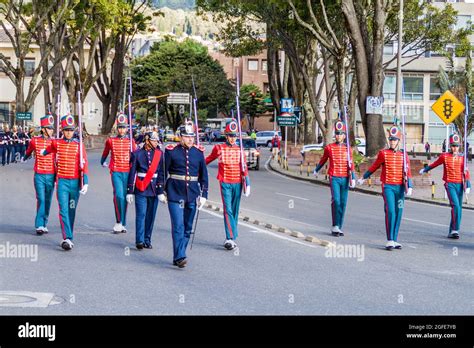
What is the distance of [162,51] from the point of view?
113688mm

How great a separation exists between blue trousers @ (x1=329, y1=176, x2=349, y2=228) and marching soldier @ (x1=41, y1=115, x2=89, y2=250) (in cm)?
480

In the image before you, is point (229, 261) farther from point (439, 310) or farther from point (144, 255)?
point (439, 310)

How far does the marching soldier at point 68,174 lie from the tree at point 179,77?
304 ft

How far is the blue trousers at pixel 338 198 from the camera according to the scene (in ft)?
60.0

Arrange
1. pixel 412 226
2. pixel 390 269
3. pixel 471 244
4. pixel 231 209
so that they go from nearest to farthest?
1. pixel 390 269
2. pixel 231 209
3. pixel 471 244
4. pixel 412 226

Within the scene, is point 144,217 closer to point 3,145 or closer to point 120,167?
point 120,167

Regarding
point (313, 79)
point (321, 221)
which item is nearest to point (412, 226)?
point (321, 221)

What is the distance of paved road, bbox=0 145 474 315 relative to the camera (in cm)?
1070

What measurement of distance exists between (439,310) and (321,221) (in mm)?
10872

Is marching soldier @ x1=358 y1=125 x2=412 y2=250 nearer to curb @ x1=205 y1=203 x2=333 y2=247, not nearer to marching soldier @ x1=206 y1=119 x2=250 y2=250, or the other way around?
curb @ x1=205 y1=203 x2=333 y2=247

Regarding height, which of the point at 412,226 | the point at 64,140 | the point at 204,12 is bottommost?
the point at 412,226

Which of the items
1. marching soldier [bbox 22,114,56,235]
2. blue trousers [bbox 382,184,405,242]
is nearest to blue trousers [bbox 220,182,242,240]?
blue trousers [bbox 382,184,405,242]

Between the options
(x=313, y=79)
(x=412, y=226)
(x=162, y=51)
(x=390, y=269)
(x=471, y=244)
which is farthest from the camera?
(x=162, y=51)

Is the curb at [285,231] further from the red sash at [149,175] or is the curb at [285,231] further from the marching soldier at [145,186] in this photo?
the red sash at [149,175]
